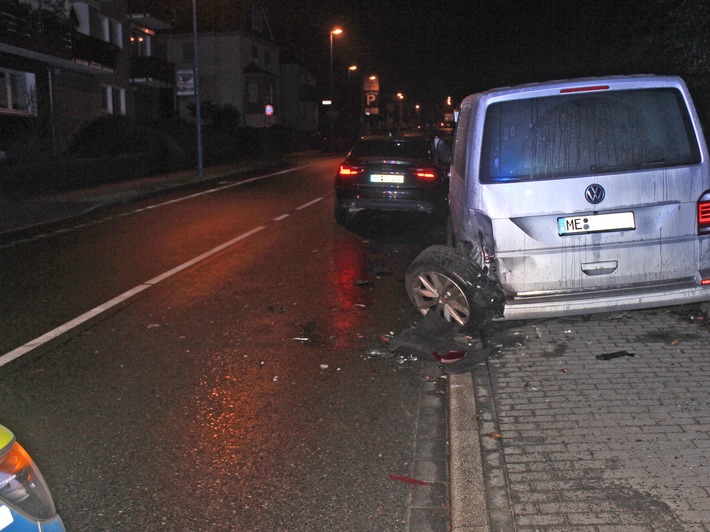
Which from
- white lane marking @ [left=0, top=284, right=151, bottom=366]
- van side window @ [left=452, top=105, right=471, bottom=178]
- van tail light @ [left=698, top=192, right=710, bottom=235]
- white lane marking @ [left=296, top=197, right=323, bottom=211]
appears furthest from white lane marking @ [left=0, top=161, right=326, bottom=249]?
van tail light @ [left=698, top=192, right=710, bottom=235]

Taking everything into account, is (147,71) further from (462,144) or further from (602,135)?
(602,135)

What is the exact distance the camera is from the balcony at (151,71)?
147 ft

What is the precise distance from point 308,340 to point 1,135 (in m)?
23.2

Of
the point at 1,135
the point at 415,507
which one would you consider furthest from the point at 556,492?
the point at 1,135

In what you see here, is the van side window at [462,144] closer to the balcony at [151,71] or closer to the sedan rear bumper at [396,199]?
the sedan rear bumper at [396,199]

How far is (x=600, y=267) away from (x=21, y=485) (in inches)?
189

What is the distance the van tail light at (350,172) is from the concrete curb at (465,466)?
8720 millimetres

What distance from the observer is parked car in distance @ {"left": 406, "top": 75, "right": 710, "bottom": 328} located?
5918 mm

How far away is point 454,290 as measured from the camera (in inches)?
261

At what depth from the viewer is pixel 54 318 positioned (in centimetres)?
784

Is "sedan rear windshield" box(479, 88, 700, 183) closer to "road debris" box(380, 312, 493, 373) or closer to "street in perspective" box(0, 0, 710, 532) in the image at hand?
"street in perspective" box(0, 0, 710, 532)

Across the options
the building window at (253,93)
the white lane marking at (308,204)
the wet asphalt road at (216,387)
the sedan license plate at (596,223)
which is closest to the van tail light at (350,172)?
the wet asphalt road at (216,387)

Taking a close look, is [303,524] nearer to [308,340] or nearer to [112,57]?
[308,340]

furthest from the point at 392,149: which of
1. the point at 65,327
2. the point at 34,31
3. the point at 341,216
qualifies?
the point at 34,31
